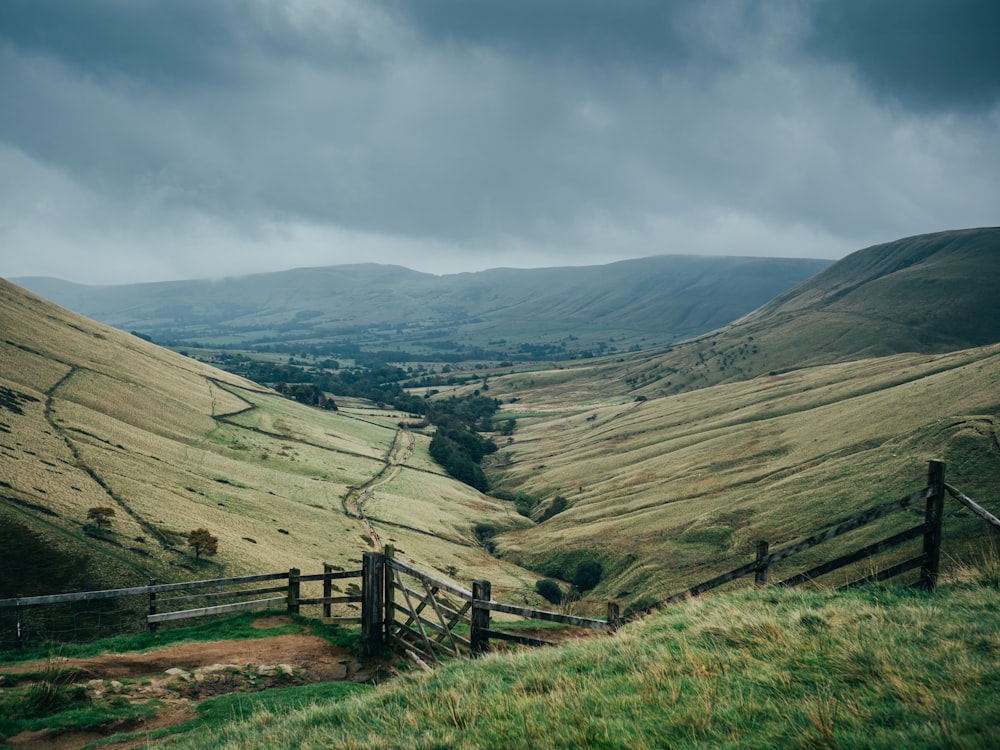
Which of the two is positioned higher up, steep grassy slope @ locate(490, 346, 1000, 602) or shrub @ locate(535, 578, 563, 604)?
steep grassy slope @ locate(490, 346, 1000, 602)

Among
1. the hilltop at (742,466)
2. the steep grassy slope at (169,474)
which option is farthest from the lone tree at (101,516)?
the hilltop at (742,466)

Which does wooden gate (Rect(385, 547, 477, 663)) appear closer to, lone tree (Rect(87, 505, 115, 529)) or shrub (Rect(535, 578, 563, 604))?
lone tree (Rect(87, 505, 115, 529))

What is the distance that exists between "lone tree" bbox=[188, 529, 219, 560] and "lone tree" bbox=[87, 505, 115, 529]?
422 centimetres

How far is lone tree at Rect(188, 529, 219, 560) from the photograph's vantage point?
3203 cm

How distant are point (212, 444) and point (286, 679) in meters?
59.9

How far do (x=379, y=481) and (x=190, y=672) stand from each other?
65.7 metres

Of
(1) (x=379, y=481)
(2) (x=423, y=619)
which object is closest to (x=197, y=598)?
(2) (x=423, y=619)

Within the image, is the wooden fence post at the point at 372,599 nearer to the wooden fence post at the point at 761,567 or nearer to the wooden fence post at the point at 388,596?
the wooden fence post at the point at 388,596

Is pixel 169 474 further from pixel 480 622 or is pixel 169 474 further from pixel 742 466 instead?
pixel 742 466

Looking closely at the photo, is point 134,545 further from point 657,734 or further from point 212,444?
point 212,444

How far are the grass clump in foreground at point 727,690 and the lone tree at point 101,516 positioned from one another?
25380mm

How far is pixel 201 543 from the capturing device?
105ft

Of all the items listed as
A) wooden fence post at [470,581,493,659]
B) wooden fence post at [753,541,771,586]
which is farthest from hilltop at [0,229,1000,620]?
wooden fence post at [753,541,771,586]

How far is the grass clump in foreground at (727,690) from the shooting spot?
252 inches
